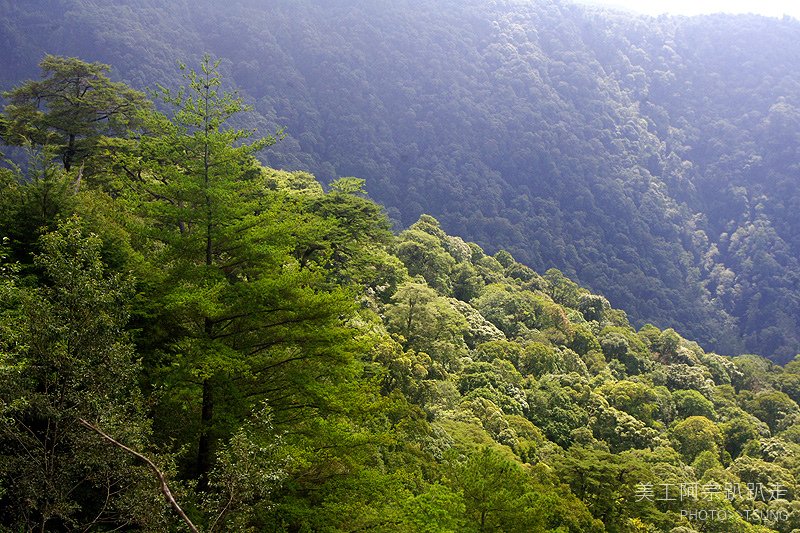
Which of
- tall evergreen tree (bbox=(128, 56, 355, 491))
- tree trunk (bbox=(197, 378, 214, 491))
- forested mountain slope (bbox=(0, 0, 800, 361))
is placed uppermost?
forested mountain slope (bbox=(0, 0, 800, 361))

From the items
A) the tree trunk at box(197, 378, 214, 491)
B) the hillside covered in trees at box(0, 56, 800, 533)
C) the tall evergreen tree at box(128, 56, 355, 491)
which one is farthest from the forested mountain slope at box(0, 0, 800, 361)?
the tree trunk at box(197, 378, 214, 491)

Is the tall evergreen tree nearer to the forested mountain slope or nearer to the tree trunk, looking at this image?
the tree trunk

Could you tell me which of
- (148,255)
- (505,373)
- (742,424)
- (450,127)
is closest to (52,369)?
(148,255)

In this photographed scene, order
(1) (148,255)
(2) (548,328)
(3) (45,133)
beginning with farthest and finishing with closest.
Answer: (2) (548,328) < (3) (45,133) < (1) (148,255)

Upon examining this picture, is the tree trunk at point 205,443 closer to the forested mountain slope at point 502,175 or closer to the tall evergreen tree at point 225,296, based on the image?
the tall evergreen tree at point 225,296

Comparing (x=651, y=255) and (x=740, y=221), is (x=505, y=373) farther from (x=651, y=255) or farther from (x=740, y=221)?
(x=740, y=221)

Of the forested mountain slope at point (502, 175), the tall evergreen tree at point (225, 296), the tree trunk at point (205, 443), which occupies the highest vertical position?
the forested mountain slope at point (502, 175)

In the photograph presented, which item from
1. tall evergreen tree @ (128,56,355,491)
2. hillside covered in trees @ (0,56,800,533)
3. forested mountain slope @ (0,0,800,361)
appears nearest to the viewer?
hillside covered in trees @ (0,56,800,533)

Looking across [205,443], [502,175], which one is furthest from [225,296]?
[502,175]

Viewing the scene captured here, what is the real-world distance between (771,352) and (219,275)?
531 ft

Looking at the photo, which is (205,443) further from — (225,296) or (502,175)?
(502,175)

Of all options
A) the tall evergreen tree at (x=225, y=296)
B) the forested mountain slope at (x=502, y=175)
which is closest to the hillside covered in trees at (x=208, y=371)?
the tall evergreen tree at (x=225, y=296)

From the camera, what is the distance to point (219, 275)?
14359 mm

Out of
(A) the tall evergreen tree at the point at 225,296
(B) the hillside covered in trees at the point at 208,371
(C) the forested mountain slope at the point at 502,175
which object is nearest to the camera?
(B) the hillside covered in trees at the point at 208,371
